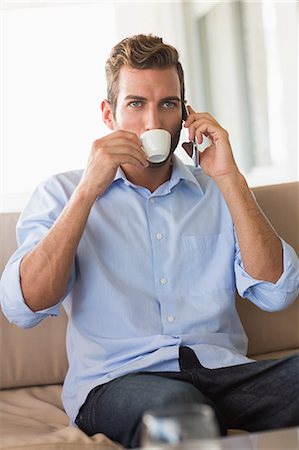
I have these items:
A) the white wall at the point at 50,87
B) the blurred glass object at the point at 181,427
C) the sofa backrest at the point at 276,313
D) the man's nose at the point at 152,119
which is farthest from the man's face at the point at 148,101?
the white wall at the point at 50,87

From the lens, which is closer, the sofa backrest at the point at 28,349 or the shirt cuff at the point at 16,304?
the shirt cuff at the point at 16,304

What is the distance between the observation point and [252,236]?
197 cm

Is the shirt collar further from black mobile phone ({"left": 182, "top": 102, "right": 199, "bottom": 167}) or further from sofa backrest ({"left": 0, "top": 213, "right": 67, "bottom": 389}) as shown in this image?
sofa backrest ({"left": 0, "top": 213, "right": 67, "bottom": 389})

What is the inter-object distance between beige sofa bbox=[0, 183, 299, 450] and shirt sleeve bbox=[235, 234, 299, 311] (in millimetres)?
203

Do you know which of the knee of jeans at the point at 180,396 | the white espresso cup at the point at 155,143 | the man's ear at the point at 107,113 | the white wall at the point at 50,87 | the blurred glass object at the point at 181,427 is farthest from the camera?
the white wall at the point at 50,87

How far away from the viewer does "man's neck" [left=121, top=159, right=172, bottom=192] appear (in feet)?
6.84

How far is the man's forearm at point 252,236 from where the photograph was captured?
6.46 feet

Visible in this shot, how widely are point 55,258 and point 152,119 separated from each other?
45 centimetres

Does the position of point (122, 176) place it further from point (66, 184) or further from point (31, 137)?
point (31, 137)

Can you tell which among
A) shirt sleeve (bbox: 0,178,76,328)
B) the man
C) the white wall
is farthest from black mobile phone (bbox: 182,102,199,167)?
the white wall

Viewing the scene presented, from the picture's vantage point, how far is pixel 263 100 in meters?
4.46

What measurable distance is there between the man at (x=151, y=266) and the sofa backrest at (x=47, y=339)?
4.4 inches

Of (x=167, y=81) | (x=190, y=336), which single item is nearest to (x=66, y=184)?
(x=167, y=81)

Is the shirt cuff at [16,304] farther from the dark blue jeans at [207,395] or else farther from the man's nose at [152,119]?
the man's nose at [152,119]
